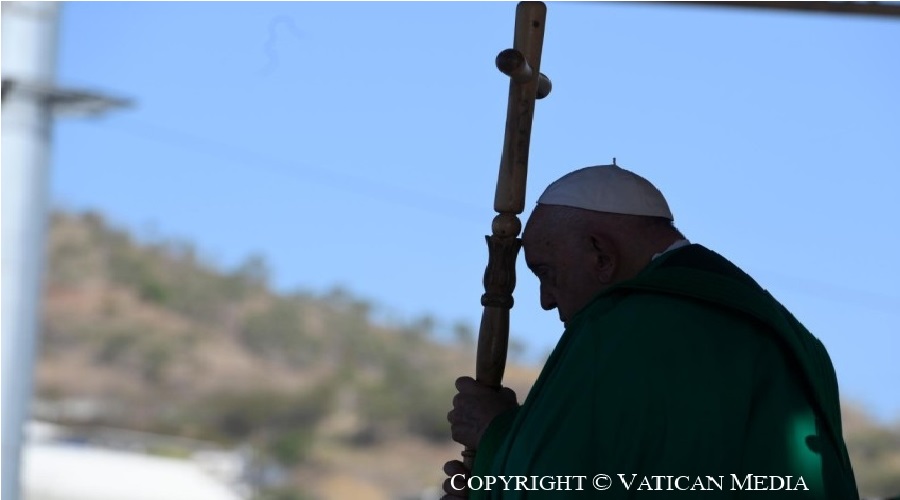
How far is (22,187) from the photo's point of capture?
5477 millimetres

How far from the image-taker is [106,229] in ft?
102

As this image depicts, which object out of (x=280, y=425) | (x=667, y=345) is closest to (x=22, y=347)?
(x=667, y=345)

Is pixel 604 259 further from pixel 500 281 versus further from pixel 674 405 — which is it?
pixel 674 405

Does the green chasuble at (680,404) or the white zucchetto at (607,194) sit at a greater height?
the white zucchetto at (607,194)

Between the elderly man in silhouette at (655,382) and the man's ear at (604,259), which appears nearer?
the elderly man in silhouette at (655,382)

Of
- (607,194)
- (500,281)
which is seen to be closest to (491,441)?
(500,281)

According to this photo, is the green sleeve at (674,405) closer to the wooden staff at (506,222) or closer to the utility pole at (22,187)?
the wooden staff at (506,222)

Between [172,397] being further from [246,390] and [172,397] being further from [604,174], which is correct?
[604,174]

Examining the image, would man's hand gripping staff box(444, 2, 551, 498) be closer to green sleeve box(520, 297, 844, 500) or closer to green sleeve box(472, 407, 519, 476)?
green sleeve box(472, 407, 519, 476)

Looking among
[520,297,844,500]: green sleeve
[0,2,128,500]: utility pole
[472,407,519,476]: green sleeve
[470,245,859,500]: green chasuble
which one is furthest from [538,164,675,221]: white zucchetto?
[0,2,128,500]: utility pole

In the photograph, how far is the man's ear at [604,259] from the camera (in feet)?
8.38

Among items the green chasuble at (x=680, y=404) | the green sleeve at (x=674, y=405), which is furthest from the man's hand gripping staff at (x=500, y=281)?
the green sleeve at (x=674, y=405)

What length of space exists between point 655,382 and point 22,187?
153 inches

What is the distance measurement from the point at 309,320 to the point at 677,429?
1110 inches
